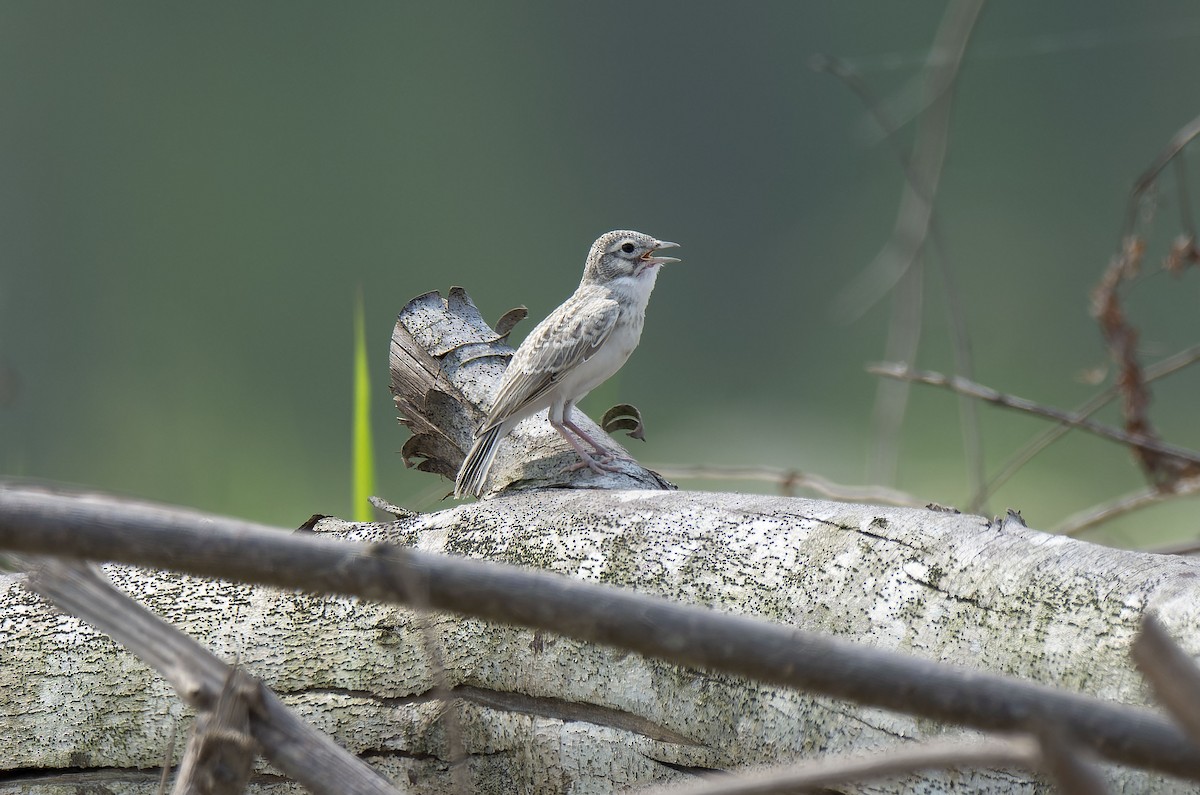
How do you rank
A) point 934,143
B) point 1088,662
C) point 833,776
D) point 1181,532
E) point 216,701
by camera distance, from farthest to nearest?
point 1181,532 → point 934,143 → point 1088,662 → point 216,701 → point 833,776

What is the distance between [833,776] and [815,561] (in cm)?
74

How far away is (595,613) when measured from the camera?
579 millimetres

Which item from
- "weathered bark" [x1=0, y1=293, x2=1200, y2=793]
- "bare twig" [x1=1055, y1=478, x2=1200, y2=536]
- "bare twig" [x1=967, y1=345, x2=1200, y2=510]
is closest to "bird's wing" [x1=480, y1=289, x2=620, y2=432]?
"weathered bark" [x1=0, y1=293, x2=1200, y2=793]

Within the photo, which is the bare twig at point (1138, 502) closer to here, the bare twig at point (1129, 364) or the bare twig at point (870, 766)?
the bare twig at point (1129, 364)

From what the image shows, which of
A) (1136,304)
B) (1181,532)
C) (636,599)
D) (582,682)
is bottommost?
(636,599)

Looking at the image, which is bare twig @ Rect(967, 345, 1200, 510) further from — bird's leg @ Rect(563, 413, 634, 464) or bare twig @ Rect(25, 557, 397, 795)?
bare twig @ Rect(25, 557, 397, 795)

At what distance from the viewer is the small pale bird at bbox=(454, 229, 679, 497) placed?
2.04 metres

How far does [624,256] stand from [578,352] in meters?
0.41

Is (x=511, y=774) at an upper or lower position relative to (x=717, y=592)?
lower

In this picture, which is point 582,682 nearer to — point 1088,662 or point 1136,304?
point 1088,662

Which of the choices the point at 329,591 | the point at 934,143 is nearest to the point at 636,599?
the point at 329,591

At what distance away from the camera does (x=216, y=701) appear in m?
0.66

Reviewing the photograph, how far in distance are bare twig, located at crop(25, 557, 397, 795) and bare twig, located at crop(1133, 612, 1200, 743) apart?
39cm

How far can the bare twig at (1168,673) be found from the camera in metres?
0.47
